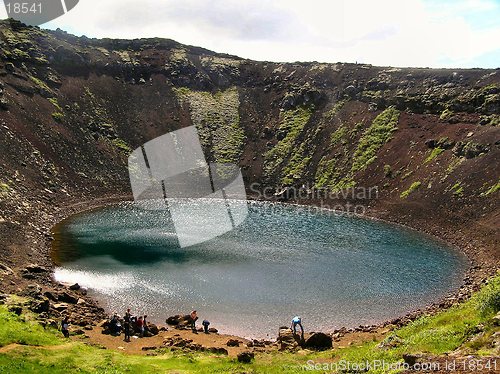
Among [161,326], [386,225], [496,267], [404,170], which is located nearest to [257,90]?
[404,170]

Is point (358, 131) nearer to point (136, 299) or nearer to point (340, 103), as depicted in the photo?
point (340, 103)

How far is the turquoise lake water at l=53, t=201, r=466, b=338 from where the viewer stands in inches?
1761

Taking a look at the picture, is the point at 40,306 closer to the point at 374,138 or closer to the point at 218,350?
the point at 218,350

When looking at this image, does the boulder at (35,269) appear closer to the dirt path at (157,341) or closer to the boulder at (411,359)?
the dirt path at (157,341)

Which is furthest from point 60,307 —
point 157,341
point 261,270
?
point 261,270

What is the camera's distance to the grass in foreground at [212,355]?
22594 millimetres

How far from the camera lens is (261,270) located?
56.6 meters

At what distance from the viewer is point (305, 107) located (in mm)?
129375

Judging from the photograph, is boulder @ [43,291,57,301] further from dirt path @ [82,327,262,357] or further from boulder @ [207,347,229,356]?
boulder @ [207,347,229,356]

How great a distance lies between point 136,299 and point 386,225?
170ft

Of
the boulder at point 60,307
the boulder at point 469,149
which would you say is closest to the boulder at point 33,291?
the boulder at point 60,307

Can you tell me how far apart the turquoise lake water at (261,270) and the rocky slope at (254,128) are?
5.30 metres

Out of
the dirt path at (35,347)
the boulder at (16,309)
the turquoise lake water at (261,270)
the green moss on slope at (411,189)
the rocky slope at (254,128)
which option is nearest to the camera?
the dirt path at (35,347)

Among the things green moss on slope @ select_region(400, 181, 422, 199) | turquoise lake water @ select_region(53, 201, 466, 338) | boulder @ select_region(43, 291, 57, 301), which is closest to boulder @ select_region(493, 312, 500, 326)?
turquoise lake water @ select_region(53, 201, 466, 338)
